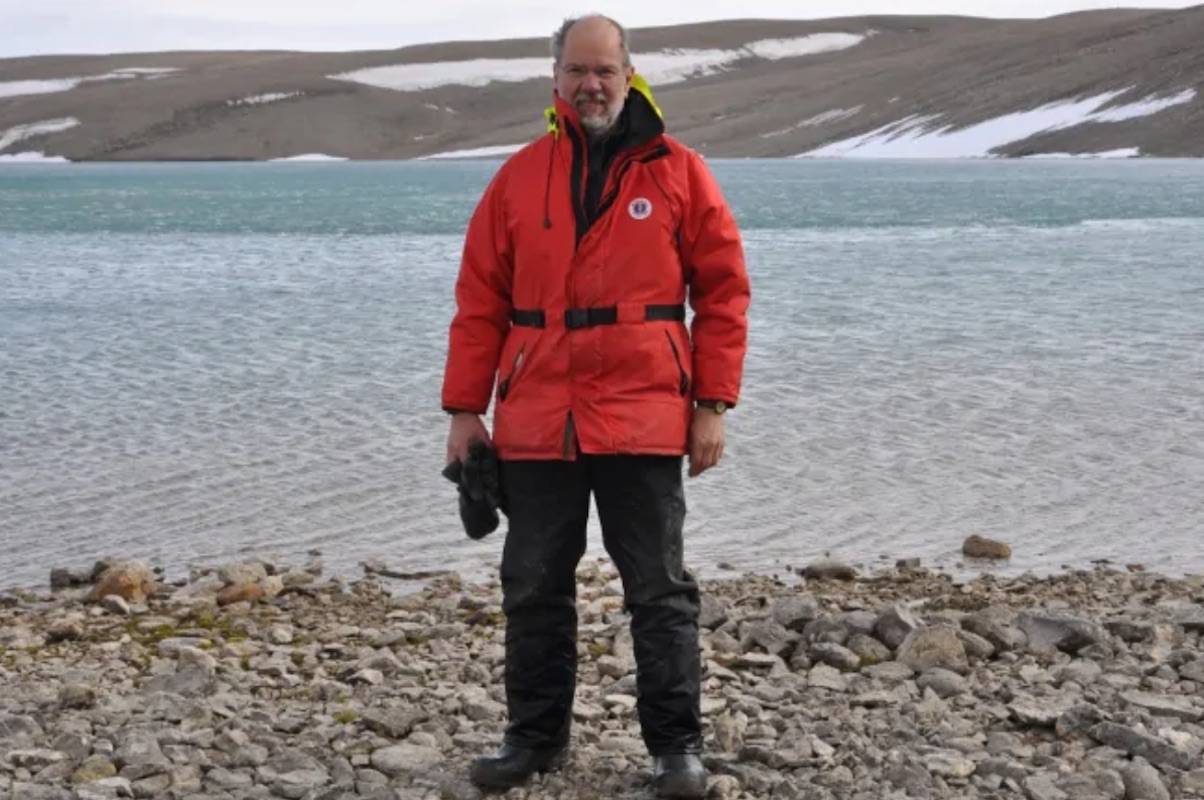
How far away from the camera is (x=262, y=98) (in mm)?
177625

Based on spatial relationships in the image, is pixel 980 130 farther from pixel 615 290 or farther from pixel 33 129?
pixel 615 290

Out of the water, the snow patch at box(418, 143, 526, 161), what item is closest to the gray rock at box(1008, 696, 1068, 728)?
the water

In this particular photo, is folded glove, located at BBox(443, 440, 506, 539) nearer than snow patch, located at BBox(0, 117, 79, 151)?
Yes

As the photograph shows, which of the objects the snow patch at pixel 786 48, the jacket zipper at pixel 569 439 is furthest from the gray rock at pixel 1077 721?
the snow patch at pixel 786 48

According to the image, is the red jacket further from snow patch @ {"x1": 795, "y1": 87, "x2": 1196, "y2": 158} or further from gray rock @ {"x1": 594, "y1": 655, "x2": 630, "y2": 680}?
snow patch @ {"x1": 795, "y1": 87, "x2": 1196, "y2": 158}

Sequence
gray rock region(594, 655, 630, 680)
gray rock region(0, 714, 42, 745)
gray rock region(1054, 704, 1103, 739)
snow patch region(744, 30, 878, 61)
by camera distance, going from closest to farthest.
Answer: gray rock region(1054, 704, 1103, 739) < gray rock region(0, 714, 42, 745) < gray rock region(594, 655, 630, 680) < snow patch region(744, 30, 878, 61)

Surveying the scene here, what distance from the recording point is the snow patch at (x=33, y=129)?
168500mm

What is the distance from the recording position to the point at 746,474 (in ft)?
38.2

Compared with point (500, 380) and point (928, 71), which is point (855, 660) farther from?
point (928, 71)

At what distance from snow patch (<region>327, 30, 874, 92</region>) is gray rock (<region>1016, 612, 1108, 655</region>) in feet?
595

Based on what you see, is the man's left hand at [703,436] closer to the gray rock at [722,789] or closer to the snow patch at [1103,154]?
the gray rock at [722,789]

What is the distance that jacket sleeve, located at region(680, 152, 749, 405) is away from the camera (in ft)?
15.5

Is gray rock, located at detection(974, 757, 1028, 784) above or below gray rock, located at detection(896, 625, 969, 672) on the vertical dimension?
above

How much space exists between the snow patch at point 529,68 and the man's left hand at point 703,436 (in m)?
183
